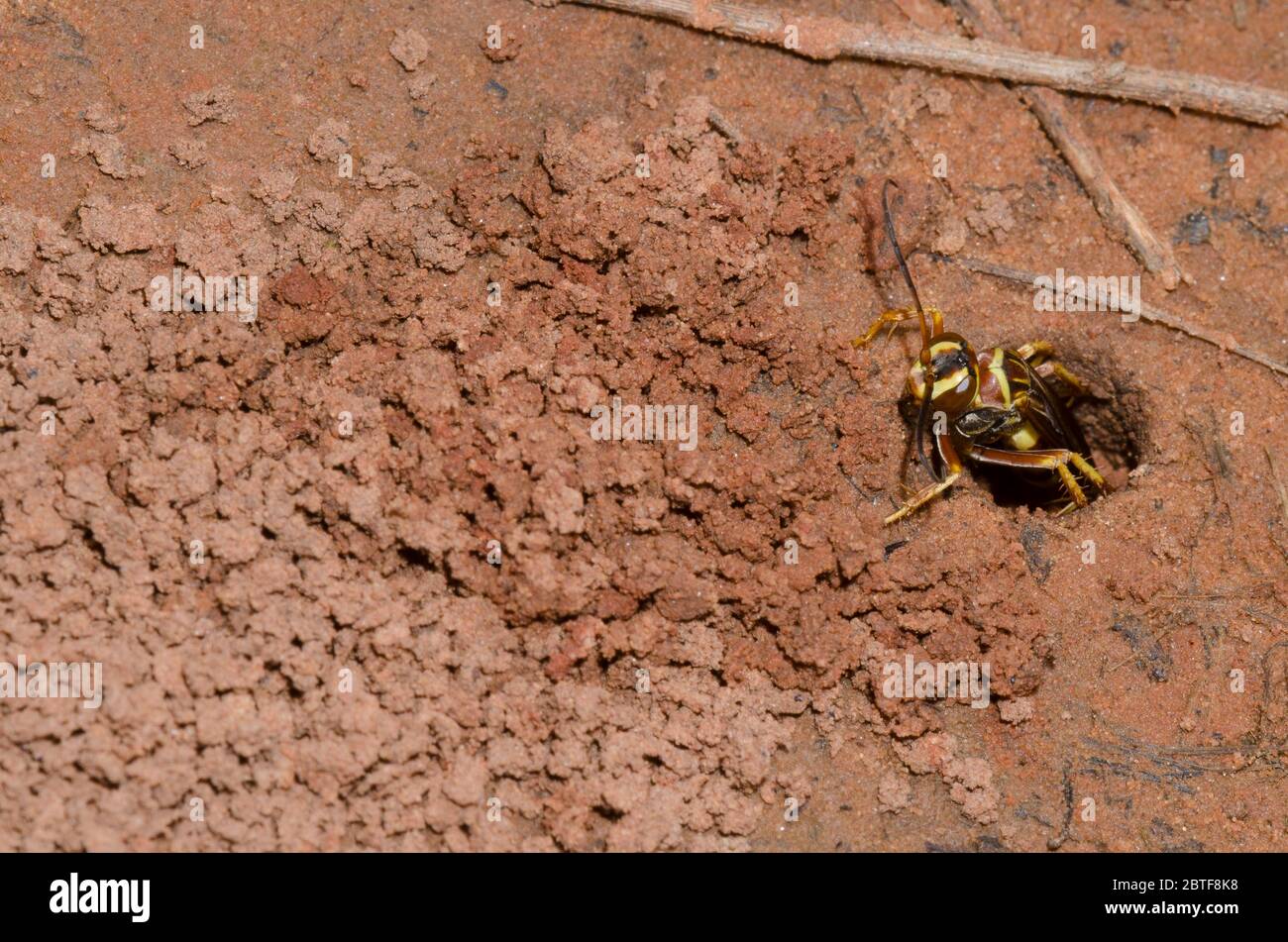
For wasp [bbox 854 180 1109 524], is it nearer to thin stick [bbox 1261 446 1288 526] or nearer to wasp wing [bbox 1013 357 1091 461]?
wasp wing [bbox 1013 357 1091 461]

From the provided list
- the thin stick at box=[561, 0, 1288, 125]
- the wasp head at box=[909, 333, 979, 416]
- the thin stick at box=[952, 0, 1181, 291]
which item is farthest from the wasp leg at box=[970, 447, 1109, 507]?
the thin stick at box=[561, 0, 1288, 125]

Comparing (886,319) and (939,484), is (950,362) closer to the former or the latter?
(886,319)

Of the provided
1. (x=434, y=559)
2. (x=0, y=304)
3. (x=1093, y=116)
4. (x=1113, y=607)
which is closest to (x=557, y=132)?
(x=434, y=559)

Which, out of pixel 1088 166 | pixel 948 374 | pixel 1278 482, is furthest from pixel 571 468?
pixel 1278 482

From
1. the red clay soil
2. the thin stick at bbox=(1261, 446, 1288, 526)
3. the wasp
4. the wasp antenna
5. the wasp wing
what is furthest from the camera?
the wasp wing

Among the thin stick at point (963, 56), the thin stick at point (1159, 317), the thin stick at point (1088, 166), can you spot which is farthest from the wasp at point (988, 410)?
the thin stick at point (963, 56)
